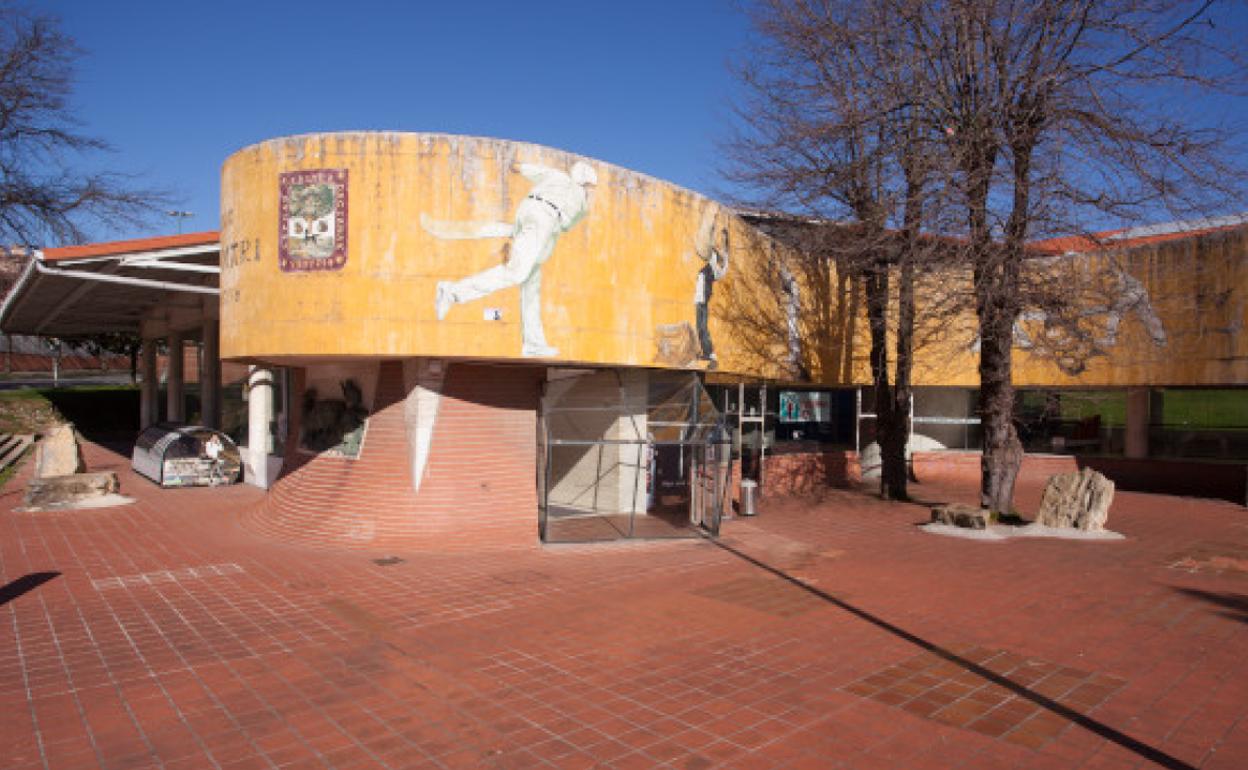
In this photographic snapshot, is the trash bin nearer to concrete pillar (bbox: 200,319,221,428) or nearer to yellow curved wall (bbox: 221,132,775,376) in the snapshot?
yellow curved wall (bbox: 221,132,775,376)

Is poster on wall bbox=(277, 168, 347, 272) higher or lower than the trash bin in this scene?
higher

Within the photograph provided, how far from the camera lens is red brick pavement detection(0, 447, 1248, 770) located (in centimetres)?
531

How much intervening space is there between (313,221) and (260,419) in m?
8.09

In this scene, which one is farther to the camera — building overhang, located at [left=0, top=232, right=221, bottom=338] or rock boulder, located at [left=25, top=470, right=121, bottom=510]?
building overhang, located at [left=0, top=232, right=221, bottom=338]

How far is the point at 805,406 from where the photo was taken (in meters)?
21.1

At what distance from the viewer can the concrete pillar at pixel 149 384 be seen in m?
27.9

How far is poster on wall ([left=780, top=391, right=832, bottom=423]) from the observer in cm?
2072

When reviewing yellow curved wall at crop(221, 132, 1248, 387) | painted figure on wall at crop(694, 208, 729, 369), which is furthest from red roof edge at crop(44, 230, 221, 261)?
painted figure on wall at crop(694, 208, 729, 369)

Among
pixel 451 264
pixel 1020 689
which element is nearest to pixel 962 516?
pixel 1020 689

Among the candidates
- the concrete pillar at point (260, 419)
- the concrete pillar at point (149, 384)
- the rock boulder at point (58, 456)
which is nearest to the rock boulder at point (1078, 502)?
the concrete pillar at point (260, 419)

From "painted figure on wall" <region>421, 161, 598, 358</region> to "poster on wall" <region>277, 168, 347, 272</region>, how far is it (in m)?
1.20

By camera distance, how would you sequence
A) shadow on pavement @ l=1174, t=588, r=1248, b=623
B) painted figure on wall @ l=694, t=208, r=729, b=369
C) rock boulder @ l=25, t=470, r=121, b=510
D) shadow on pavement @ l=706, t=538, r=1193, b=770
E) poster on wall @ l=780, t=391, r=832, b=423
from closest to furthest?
shadow on pavement @ l=706, t=538, r=1193, b=770 → shadow on pavement @ l=1174, t=588, r=1248, b=623 → painted figure on wall @ l=694, t=208, r=729, b=369 → rock boulder @ l=25, t=470, r=121, b=510 → poster on wall @ l=780, t=391, r=832, b=423

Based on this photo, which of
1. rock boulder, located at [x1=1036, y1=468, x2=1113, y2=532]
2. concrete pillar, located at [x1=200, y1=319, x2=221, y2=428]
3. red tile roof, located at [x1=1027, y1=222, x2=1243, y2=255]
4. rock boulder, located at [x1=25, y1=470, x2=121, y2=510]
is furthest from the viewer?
concrete pillar, located at [x1=200, y1=319, x2=221, y2=428]

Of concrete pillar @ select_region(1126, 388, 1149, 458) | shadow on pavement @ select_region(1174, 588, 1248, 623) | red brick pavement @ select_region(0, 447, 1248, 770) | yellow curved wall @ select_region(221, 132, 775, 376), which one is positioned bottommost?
shadow on pavement @ select_region(1174, 588, 1248, 623)
